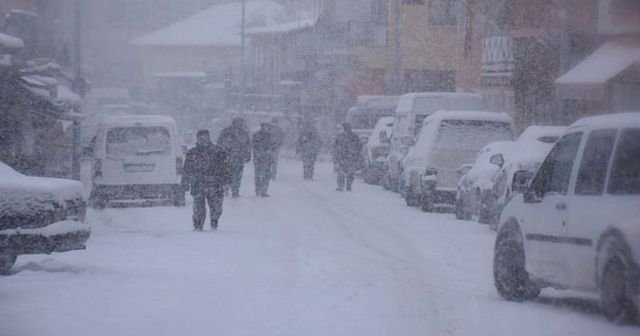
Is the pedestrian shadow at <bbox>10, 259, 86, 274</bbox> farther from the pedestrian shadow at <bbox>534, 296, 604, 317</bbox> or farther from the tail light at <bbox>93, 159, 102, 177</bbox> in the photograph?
the tail light at <bbox>93, 159, 102, 177</bbox>

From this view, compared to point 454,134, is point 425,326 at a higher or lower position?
lower

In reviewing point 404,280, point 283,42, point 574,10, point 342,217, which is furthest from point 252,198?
point 283,42

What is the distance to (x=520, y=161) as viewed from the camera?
17969mm

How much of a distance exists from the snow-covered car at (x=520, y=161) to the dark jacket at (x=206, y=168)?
4283mm

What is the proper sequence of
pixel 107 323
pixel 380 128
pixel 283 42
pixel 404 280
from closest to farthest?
pixel 107 323 < pixel 404 280 < pixel 380 128 < pixel 283 42

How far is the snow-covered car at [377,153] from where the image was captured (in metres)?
31.9

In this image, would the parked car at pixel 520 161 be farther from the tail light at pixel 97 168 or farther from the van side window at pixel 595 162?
the tail light at pixel 97 168

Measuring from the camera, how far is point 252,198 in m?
26.4

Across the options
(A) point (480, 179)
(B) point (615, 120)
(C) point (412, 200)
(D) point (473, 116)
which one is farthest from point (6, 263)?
(C) point (412, 200)

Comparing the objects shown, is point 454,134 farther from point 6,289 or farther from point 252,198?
point 6,289

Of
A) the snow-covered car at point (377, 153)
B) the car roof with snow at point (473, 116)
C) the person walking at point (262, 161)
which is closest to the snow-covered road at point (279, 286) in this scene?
the car roof with snow at point (473, 116)

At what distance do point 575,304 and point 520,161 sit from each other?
6944 millimetres

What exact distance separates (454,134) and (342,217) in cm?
285

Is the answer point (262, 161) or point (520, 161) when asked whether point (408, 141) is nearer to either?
point (262, 161)
